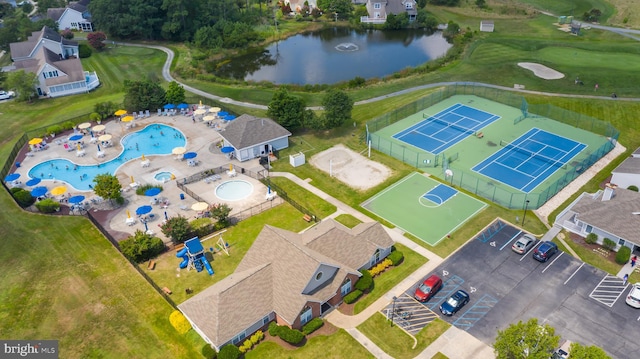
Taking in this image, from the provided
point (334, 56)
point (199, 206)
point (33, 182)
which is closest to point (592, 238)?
point (199, 206)

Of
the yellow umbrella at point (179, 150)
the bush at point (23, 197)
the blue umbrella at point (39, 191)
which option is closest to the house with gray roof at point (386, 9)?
the yellow umbrella at point (179, 150)

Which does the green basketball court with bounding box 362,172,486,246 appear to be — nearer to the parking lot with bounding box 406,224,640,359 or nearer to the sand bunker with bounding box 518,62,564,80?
the parking lot with bounding box 406,224,640,359

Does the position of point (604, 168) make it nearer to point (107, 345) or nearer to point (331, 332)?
point (331, 332)

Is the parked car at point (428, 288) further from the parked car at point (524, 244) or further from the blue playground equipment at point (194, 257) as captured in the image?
the blue playground equipment at point (194, 257)

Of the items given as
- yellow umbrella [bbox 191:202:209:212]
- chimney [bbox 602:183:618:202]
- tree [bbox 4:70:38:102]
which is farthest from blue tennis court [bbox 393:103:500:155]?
tree [bbox 4:70:38:102]

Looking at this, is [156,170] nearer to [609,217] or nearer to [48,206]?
[48,206]
